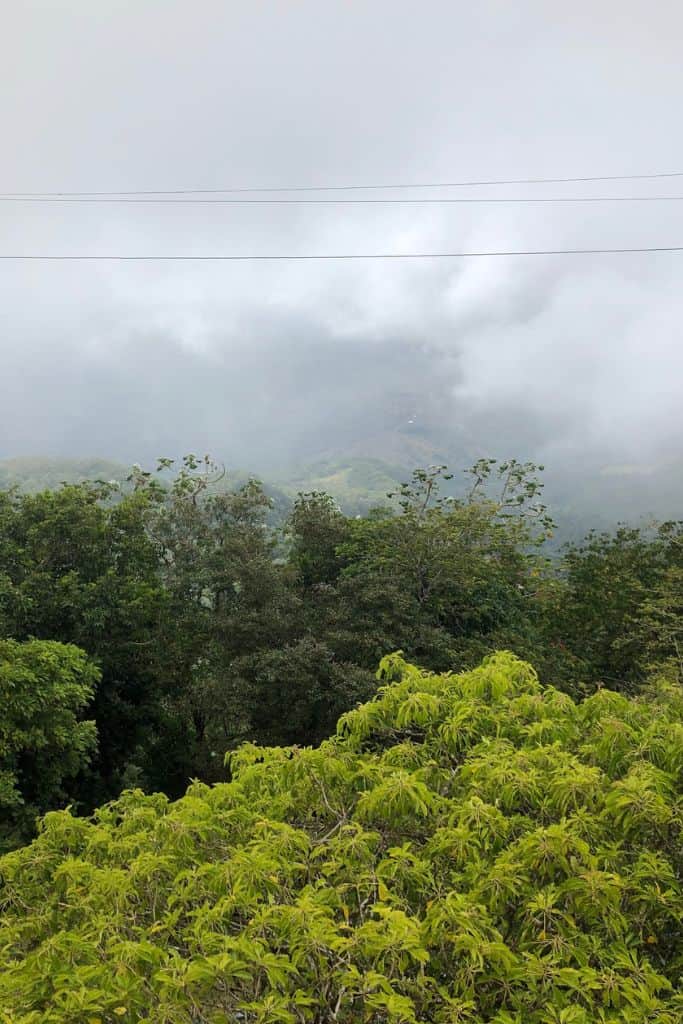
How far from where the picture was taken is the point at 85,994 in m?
2.72

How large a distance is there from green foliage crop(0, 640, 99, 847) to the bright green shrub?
6.05 meters

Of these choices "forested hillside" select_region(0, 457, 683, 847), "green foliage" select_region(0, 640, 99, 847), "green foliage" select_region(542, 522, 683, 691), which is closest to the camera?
"green foliage" select_region(0, 640, 99, 847)

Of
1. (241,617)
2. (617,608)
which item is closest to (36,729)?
(241,617)

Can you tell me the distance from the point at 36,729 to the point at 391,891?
28.4 feet

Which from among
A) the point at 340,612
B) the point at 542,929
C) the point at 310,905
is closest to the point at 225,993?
the point at 310,905

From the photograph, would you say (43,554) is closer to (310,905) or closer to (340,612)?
(340,612)

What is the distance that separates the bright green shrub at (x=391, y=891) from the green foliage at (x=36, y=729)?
605 centimetres

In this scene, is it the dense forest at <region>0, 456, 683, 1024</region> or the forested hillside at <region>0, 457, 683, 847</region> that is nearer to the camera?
the dense forest at <region>0, 456, 683, 1024</region>

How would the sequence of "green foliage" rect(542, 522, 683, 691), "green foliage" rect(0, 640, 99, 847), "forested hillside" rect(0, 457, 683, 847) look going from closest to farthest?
"green foliage" rect(0, 640, 99, 847)
"forested hillside" rect(0, 457, 683, 847)
"green foliage" rect(542, 522, 683, 691)

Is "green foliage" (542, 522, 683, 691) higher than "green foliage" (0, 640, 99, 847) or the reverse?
higher

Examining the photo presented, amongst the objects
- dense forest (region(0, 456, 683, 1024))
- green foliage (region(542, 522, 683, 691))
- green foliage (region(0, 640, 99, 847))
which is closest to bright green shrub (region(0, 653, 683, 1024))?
dense forest (region(0, 456, 683, 1024))

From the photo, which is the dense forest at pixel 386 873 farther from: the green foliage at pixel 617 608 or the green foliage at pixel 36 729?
the green foliage at pixel 617 608

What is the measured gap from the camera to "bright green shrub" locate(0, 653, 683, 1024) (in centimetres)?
273

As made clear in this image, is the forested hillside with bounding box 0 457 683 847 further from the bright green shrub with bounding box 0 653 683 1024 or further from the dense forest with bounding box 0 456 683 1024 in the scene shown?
the bright green shrub with bounding box 0 653 683 1024
